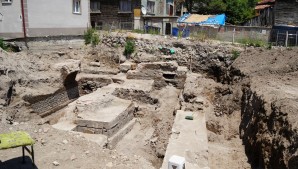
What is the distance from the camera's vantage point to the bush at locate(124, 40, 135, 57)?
16516mm

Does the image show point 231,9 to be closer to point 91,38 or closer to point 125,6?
point 125,6

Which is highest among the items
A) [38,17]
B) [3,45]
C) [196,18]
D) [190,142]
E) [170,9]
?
[170,9]

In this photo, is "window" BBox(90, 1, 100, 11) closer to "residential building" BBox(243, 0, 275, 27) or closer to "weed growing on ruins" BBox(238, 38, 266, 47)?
"weed growing on ruins" BBox(238, 38, 266, 47)

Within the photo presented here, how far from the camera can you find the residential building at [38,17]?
14.5 meters

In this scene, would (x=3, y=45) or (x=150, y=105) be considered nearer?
(x=150, y=105)

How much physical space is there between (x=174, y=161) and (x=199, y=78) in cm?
940

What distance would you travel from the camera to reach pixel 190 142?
25.1 ft

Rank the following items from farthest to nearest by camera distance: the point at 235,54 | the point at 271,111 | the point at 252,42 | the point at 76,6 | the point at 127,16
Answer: the point at 127,16, the point at 76,6, the point at 252,42, the point at 235,54, the point at 271,111

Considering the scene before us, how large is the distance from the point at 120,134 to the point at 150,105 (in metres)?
2.72

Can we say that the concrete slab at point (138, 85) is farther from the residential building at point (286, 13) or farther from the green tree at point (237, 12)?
the green tree at point (237, 12)

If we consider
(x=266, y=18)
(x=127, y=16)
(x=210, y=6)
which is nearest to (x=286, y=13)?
(x=266, y=18)

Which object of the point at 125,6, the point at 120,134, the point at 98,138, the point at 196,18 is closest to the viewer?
the point at 98,138

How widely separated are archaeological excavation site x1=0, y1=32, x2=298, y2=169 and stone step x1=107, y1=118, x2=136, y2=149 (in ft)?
0.19

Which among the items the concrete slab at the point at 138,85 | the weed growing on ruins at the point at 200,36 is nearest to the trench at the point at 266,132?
the concrete slab at the point at 138,85
